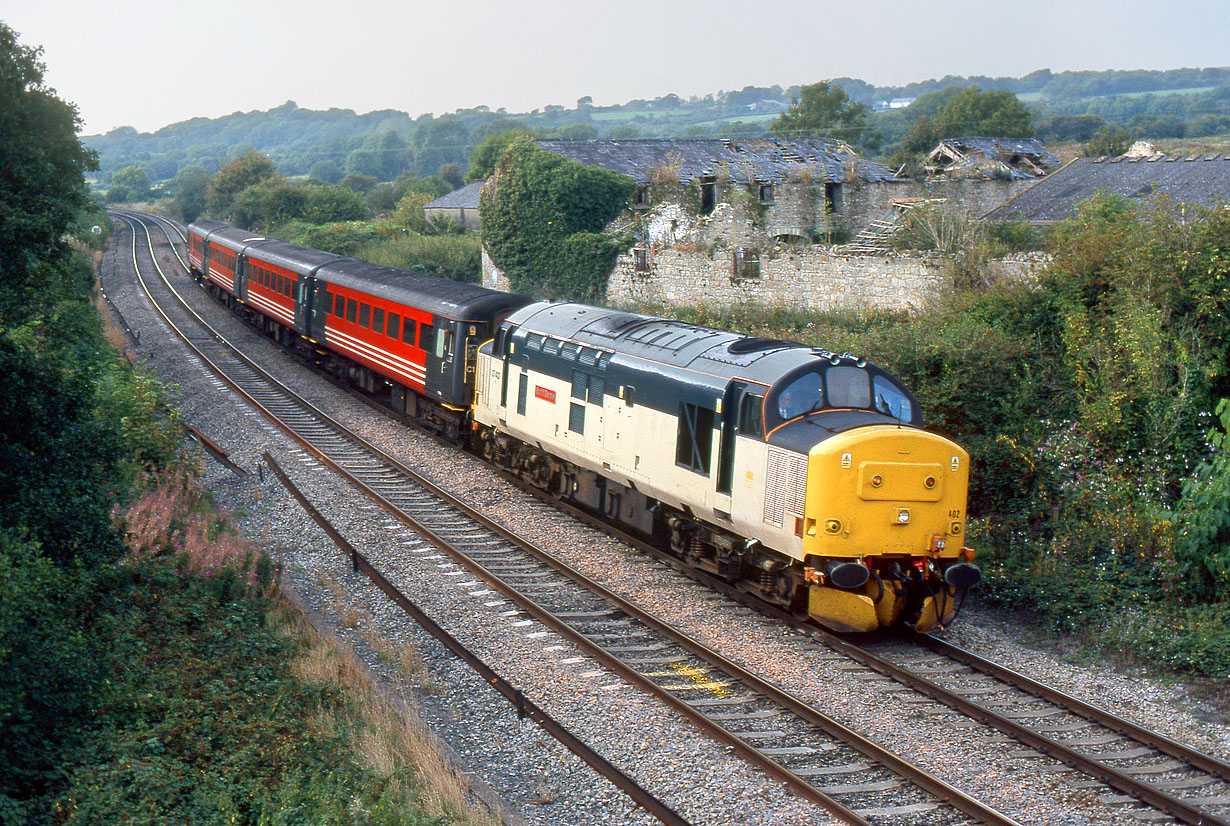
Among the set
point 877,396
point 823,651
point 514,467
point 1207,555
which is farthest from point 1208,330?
point 514,467

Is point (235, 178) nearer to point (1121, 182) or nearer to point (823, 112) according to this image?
point (823, 112)

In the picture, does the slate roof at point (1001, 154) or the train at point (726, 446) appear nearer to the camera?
the train at point (726, 446)

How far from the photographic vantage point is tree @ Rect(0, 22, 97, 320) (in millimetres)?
13148

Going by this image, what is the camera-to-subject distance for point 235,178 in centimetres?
7850

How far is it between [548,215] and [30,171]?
22170mm

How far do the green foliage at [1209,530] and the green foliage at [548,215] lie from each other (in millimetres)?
22392

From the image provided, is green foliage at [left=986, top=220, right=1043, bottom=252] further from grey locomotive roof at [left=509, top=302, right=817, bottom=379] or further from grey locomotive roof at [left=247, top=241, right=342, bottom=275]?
grey locomotive roof at [left=247, top=241, right=342, bottom=275]

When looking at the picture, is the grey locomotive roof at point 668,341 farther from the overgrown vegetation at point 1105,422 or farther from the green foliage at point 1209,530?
the green foliage at point 1209,530

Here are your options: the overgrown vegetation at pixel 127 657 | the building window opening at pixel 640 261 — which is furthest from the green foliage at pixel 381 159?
the overgrown vegetation at pixel 127 657

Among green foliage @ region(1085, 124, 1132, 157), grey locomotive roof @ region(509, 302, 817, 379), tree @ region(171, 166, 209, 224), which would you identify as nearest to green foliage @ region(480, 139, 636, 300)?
grey locomotive roof @ region(509, 302, 817, 379)

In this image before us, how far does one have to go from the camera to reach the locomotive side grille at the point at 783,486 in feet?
36.3

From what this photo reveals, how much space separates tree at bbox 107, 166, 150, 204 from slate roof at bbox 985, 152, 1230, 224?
4819 inches

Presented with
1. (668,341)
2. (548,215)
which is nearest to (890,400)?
(668,341)

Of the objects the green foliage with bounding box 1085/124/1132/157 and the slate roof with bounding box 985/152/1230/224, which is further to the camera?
the green foliage with bounding box 1085/124/1132/157
